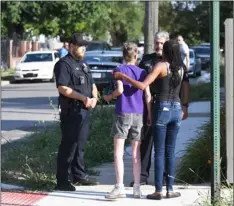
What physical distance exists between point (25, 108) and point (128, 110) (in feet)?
44.5

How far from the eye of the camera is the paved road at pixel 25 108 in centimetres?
1603

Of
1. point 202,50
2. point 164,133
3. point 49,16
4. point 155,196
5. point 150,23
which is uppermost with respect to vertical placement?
point 150,23

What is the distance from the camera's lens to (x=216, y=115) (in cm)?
663

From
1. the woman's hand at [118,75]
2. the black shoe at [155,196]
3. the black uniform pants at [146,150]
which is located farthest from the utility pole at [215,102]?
the black uniform pants at [146,150]

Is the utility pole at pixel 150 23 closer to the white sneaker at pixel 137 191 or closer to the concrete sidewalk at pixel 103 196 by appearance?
the concrete sidewalk at pixel 103 196

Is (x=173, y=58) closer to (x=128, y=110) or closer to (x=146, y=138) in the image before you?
(x=128, y=110)

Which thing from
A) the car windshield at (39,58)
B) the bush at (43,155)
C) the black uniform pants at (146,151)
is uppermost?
the black uniform pants at (146,151)

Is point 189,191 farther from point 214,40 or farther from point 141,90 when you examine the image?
point 214,40

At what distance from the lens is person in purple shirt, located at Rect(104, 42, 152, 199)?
756 centimetres

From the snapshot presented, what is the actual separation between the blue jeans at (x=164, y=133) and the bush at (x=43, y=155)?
5.15 feet

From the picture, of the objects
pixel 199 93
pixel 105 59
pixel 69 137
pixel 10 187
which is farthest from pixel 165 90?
pixel 199 93

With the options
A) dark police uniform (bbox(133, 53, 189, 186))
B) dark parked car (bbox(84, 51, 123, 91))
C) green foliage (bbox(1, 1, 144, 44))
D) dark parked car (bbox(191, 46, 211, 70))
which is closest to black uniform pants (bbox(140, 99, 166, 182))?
dark police uniform (bbox(133, 53, 189, 186))

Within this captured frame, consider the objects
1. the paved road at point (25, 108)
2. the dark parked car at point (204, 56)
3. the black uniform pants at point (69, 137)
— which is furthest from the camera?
the dark parked car at point (204, 56)

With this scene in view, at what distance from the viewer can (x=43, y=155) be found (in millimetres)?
10227
